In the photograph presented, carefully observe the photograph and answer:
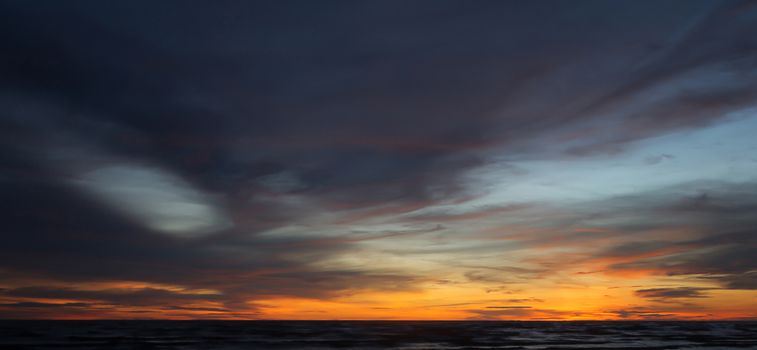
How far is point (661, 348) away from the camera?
66750 mm

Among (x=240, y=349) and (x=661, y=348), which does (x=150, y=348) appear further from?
(x=661, y=348)

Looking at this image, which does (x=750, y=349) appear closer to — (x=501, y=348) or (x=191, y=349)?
(x=501, y=348)

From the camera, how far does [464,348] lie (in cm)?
6850

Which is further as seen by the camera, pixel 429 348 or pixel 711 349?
pixel 429 348

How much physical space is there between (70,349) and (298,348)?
27158mm

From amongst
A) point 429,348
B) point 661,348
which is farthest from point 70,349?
point 661,348

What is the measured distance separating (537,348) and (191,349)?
138ft

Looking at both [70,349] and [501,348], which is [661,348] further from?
[70,349]

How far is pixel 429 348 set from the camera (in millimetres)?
69375

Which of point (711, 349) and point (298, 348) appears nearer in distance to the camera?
point (711, 349)

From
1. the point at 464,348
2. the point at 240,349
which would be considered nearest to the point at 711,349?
the point at 464,348

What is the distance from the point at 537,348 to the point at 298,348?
1171 inches

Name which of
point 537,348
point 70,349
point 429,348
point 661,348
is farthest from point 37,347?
point 661,348

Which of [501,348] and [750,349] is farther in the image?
[501,348]
